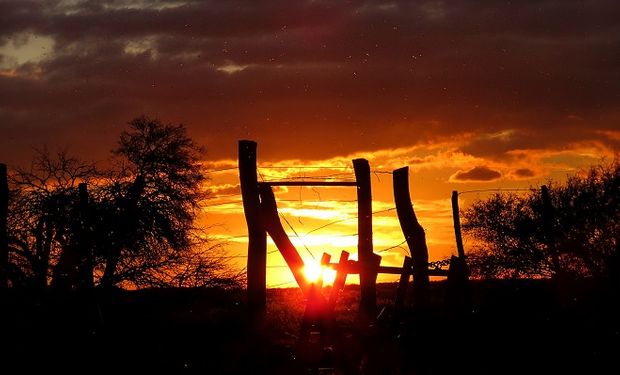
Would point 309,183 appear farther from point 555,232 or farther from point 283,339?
point 555,232

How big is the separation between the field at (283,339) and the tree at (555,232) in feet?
9.75

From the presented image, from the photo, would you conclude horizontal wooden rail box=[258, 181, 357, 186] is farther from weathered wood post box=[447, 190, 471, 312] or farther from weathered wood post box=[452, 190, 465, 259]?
weathered wood post box=[452, 190, 465, 259]

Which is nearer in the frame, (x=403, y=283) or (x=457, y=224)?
(x=403, y=283)

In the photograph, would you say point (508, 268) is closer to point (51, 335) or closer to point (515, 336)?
point (515, 336)

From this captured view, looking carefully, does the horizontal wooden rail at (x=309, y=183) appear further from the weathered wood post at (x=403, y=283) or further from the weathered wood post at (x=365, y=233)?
the weathered wood post at (x=403, y=283)

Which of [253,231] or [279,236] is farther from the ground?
[253,231]

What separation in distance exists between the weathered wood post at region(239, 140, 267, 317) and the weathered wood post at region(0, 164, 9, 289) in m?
4.97

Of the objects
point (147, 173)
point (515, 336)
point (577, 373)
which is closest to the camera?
point (577, 373)

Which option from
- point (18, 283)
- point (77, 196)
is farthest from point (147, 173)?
point (18, 283)

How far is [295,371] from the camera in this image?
11898 millimetres

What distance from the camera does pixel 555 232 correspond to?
24562 millimetres

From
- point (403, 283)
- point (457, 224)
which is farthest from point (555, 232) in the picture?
point (403, 283)

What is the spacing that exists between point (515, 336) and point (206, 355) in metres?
6.56

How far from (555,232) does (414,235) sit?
9194mm
